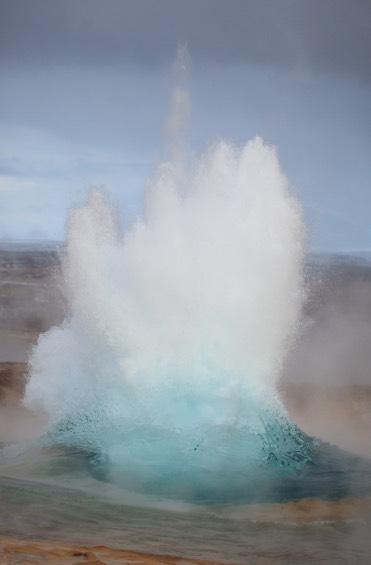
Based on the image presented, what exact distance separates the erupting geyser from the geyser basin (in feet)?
0.05

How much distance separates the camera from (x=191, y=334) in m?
9.09

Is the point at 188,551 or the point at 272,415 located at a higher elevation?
the point at 272,415

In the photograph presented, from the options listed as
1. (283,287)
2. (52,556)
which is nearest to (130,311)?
(283,287)

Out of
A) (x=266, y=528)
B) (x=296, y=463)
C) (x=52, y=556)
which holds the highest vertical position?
(x=296, y=463)

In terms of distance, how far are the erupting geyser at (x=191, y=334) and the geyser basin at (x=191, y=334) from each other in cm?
1

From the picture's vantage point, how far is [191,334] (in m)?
9.09

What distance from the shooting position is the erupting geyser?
28.1ft

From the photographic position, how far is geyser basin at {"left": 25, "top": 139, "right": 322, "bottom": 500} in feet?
28.1

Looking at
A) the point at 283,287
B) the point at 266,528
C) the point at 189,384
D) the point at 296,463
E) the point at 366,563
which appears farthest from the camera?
the point at 283,287

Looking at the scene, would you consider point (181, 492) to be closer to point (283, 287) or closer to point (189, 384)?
point (189, 384)

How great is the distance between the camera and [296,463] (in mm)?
8281

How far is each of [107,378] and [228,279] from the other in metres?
1.94

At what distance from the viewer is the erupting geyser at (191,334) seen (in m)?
8.56

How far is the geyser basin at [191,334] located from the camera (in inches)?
337
